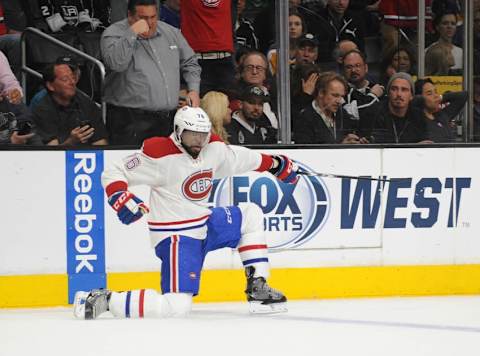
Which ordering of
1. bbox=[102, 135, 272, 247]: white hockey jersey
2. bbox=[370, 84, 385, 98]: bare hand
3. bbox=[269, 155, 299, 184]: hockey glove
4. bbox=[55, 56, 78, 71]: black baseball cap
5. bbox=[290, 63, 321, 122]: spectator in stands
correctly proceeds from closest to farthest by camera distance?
bbox=[102, 135, 272, 247]: white hockey jersey < bbox=[269, 155, 299, 184]: hockey glove < bbox=[55, 56, 78, 71]: black baseball cap < bbox=[290, 63, 321, 122]: spectator in stands < bbox=[370, 84, 385, 98]: bare hand

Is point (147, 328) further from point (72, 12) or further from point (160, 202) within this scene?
point (72, 12)

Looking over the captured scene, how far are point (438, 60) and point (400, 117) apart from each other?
0.46m

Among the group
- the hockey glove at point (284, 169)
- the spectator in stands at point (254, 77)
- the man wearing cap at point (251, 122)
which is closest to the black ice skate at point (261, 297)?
the hockey glove at point (284, 169)

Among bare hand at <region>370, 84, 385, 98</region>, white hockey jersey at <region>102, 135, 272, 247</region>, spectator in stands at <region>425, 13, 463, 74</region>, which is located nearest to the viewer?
white hockey jersey at <region>102, 135, 272, 247</region>

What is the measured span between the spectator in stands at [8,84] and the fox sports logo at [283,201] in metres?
1.32

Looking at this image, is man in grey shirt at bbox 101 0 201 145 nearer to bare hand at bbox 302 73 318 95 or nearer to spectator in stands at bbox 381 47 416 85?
bare hand at bbox 302 73 318 95

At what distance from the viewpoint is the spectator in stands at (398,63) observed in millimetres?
7199

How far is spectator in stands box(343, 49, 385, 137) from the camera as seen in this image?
23.4ft

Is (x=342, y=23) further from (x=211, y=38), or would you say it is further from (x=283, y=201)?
(x=283, y=201)

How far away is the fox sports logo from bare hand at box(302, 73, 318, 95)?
49 centimetres

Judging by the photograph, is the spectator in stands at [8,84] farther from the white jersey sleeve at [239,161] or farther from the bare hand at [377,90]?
the bare hand at [377,90]

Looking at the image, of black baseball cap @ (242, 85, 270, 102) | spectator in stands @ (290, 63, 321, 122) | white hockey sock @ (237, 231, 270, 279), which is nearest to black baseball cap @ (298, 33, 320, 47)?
spectator in stands @ (290, 63, 321, 122)

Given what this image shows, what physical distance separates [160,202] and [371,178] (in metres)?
1.57

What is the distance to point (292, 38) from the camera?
7.02 meters
